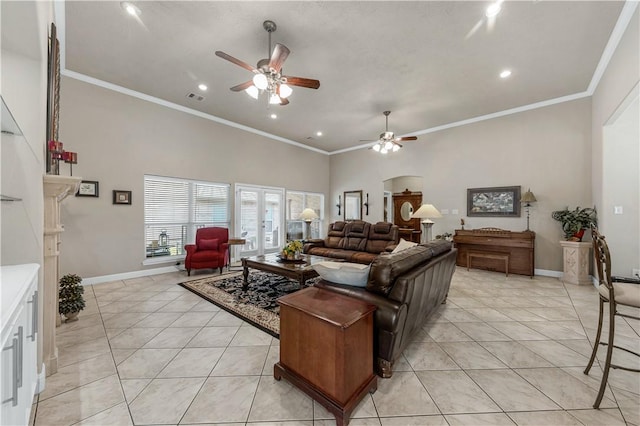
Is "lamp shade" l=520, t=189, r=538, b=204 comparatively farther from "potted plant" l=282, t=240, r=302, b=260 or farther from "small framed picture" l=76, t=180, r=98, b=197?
"small framed picture" l=76, t=180, r=98, b=197

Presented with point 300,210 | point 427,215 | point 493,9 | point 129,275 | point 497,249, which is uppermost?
point 493,9

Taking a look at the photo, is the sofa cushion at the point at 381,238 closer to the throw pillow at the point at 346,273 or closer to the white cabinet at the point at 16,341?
the throw pillow at the point at 346,273

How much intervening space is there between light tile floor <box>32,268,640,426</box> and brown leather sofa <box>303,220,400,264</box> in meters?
2.01

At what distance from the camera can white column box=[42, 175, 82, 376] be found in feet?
6.08

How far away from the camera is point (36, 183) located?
1.70m

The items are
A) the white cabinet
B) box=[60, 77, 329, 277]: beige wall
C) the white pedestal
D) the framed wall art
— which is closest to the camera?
the white cabinet

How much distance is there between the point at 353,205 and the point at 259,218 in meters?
3.12

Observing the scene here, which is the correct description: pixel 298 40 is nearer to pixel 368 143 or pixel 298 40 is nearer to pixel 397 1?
pixel 397 1

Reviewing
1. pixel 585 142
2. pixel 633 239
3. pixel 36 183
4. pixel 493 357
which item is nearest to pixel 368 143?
pixel 585 142

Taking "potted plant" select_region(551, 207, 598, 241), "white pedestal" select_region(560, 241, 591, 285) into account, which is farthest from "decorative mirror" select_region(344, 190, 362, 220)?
"white pedestal" select_region(560, 241, 591, 285)

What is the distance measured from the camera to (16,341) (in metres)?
1.04

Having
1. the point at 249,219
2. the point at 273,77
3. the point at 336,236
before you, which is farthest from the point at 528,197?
the point at 249,219

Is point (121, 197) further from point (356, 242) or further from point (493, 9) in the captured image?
point (493, 9)

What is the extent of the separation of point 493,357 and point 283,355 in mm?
1816
